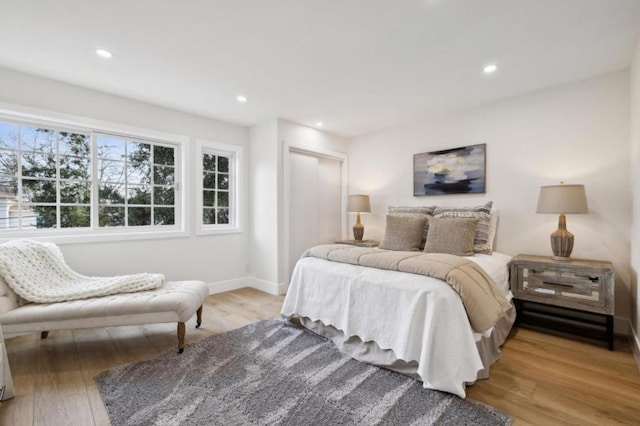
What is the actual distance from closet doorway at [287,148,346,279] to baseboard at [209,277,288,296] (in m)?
0.25

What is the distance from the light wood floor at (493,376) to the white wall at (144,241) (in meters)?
0.80

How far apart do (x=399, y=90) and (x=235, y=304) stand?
3032 millimetres

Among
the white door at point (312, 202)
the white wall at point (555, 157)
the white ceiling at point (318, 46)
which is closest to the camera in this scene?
the white ceiling at point (318, 46)

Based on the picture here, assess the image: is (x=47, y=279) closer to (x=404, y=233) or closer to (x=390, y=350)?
(x=390, y=350)

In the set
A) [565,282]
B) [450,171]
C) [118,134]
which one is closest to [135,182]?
[118,134]

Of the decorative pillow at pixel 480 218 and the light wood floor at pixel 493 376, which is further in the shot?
the decorative pillow at pixel 480 218

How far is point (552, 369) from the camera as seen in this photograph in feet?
6.77

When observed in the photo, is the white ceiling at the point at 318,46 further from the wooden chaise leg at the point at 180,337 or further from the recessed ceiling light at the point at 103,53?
the wooden chaise leg at the point at 180,337

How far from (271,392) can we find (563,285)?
2588 millimetres

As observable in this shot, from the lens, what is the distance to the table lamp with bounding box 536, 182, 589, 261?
8.39 ft

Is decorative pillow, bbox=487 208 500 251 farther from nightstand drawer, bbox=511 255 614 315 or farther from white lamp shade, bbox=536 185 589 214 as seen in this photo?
white lamp shade, bbox=536 185 589 214

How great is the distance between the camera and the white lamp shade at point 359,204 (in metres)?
4.23

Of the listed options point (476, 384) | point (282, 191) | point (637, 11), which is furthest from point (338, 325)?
point (637, 11)

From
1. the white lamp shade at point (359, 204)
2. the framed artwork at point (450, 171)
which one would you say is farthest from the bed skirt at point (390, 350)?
the white lamp shade at point (359, 204)
